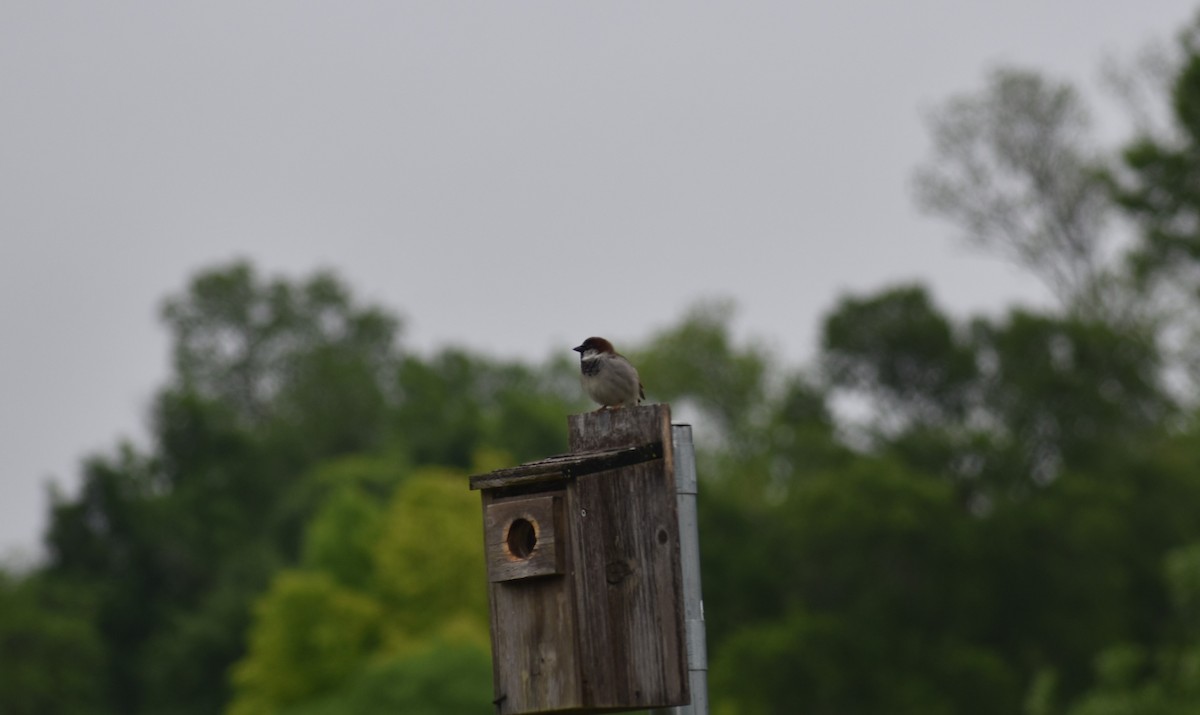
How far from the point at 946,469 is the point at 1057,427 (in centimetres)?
286

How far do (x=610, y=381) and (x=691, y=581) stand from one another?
1.43m

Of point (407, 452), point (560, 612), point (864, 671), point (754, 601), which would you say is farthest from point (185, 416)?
point (560, 612)

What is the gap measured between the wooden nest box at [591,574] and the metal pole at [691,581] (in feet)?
0.15

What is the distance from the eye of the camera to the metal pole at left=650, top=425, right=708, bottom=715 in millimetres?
7719

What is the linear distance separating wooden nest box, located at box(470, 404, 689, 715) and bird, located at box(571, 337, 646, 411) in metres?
0.50

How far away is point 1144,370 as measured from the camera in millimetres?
49125

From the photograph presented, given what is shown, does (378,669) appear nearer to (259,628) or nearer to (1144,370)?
(259,628)

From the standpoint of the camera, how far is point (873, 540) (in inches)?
1870

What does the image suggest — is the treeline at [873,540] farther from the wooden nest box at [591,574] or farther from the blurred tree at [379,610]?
the wooden nest box at [591,574]

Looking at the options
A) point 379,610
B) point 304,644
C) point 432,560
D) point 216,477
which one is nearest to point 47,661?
point 216,477

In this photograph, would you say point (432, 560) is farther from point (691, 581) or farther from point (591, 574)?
point (691, 581)

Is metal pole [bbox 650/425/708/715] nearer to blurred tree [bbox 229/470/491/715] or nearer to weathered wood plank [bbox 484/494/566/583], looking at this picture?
weathered wood plank [bbox 484/494/566/583]

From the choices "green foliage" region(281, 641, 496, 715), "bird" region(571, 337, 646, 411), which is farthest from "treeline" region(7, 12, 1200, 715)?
"bird" region(571, 337, 646, 411)

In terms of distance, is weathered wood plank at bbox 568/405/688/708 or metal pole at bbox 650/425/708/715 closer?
metal pole at bbox 650/425/708/715
